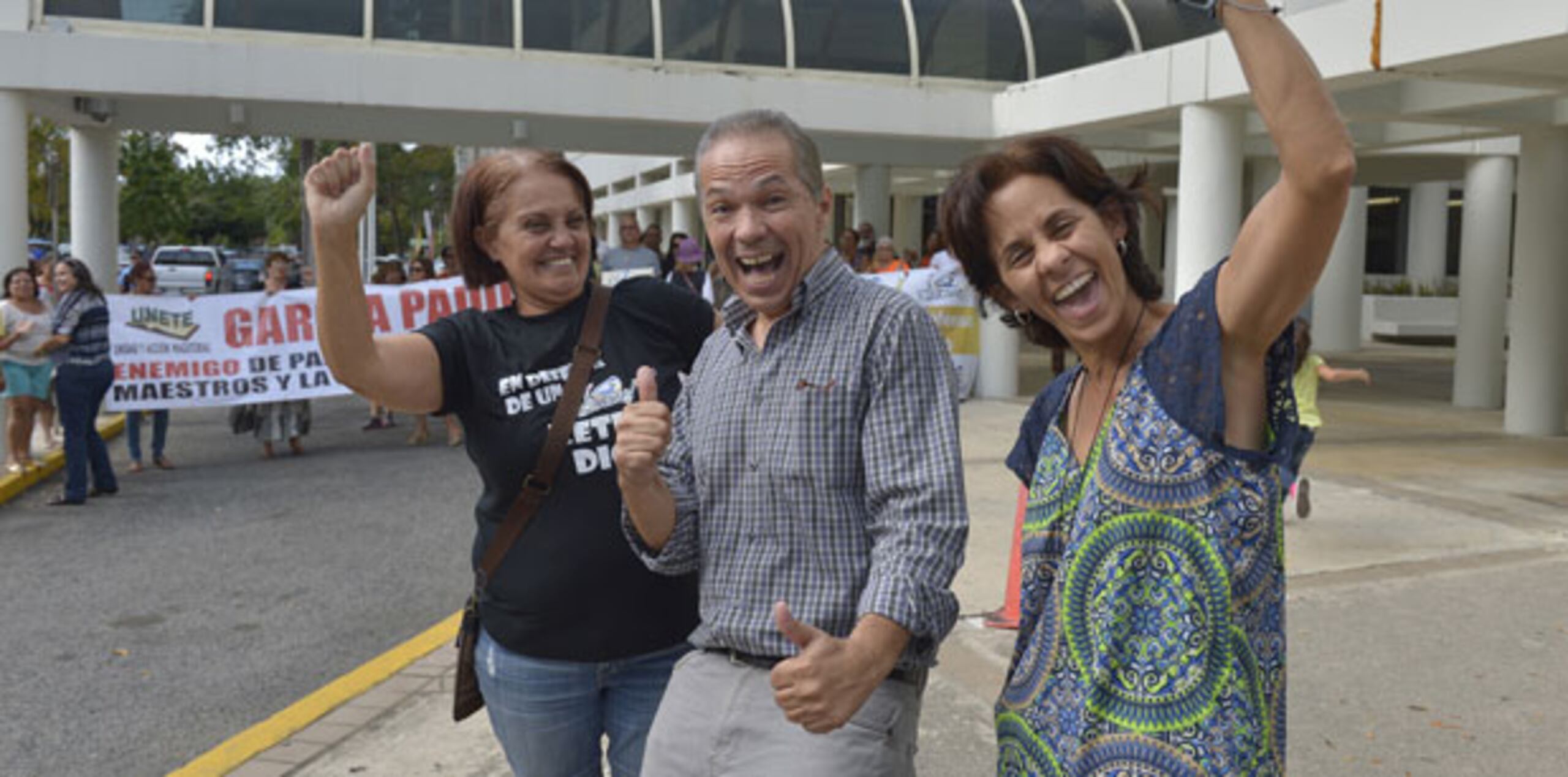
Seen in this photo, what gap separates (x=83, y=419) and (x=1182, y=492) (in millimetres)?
9922

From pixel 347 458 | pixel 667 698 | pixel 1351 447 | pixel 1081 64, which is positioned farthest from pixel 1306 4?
pixel 667 698

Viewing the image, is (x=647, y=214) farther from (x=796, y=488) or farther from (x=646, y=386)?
(x=796, y=488)

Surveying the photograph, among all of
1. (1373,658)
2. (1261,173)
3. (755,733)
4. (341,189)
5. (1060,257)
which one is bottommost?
(1373,658)

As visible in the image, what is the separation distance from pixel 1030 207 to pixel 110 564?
7261mm

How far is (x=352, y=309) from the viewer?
2.50m

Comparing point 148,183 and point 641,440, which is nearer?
point 641,440

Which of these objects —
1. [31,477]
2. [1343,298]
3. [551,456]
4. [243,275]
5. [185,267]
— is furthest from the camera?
[185,267]

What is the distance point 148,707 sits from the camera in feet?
17.4

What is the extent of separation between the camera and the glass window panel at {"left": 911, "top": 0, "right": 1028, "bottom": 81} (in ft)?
50.0

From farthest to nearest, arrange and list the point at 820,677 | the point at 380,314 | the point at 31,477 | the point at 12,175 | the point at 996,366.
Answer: the point at 996,366 → the point at 380,314 → the point at 12,175 → the point at 31,477 → the point at 820,677

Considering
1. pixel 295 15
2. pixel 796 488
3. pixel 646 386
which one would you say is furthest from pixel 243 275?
pixel 796 488

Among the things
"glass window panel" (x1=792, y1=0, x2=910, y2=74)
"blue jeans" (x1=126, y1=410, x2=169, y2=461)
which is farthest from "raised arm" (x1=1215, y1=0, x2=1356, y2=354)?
"glass window panel" (x1=792, y1=0, x2=910, y2=74)

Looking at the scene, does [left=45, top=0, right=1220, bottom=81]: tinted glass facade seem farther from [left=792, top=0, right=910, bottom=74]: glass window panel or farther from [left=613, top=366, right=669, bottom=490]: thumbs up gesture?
[left=613, top=366, right=669, bottom=490]: thumbs up gesture

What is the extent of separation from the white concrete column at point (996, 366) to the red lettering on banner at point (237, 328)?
7.94 m
